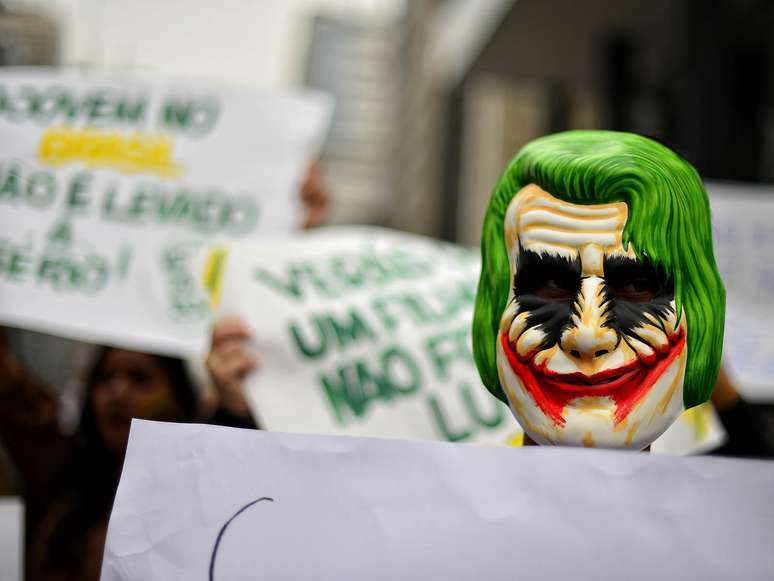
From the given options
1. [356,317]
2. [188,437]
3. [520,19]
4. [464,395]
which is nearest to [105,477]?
[356,317]

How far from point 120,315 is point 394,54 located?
2441 centimetres

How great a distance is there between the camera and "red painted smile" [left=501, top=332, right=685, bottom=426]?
1.23m

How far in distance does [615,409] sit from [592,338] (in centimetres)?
10

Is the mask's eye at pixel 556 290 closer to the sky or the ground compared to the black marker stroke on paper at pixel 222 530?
closer to the sky

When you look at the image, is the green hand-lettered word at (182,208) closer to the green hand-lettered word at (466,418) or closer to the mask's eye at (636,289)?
the green hand-lettered word at (466,418)

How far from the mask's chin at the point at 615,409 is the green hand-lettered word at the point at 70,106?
5.92 ft

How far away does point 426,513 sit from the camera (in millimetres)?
1107

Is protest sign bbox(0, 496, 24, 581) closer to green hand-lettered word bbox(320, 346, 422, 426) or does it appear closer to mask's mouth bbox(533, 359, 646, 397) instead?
green hand-lettered word bbox(320, 346, 422, 426)

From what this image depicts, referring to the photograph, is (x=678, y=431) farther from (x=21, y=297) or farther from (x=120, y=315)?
(x=21, y=297)

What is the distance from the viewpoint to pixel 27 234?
2.50 meters

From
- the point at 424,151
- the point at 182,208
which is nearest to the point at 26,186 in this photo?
the point at 182,208

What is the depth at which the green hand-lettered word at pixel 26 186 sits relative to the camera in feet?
8.35

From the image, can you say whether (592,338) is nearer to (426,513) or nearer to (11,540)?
(426,513)

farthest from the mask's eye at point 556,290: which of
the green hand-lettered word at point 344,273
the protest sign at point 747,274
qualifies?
the protest sign at point 747,274
